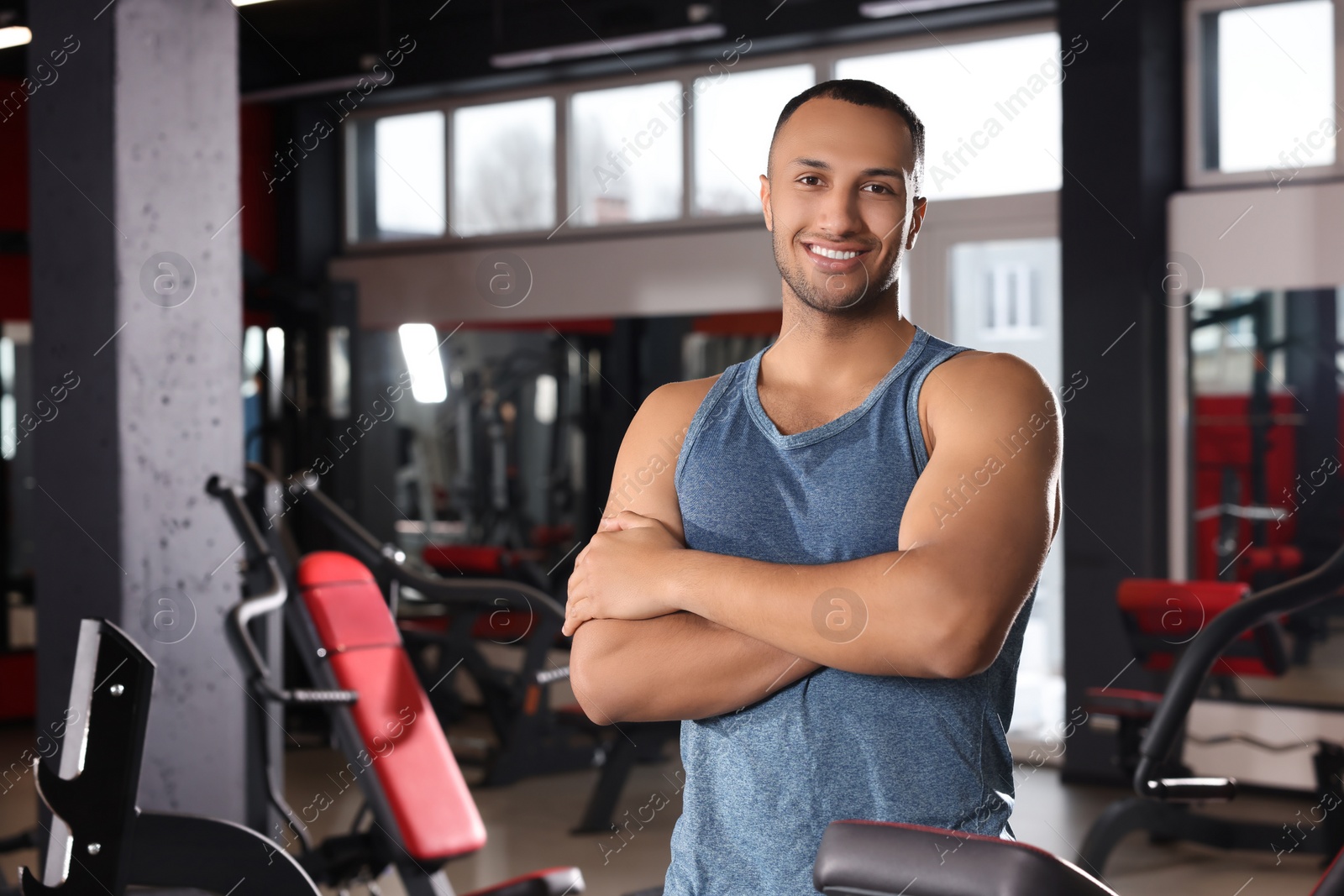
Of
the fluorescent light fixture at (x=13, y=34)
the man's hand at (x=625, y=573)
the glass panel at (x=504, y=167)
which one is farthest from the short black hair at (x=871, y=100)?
the glass panel at (x=504, y=167)

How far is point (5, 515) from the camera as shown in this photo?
21.7 feet

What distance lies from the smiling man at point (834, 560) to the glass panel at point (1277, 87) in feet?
15.1

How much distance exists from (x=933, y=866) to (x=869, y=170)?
2.23 feet

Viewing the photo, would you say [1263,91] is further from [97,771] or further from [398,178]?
[97,771]

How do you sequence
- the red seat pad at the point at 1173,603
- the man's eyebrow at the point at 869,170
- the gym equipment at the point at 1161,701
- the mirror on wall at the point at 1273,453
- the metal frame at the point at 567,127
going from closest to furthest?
the man's eyebrow at the point at 869,170
the gym equipment at the point at 1161,701
the red seat pad at the point at 1173,603
the mirror on wall at the point at 1273,453
the metal frame at the point at 567,127

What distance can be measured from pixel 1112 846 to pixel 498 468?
4.09 m

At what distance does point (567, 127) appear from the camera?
22.5 ft

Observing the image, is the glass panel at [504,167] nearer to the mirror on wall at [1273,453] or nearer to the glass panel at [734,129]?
the glass panel at [734,129]

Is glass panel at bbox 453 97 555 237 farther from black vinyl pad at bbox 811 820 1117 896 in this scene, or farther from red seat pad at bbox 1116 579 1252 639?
black vinyl pad at bbox 811 820 1117 896

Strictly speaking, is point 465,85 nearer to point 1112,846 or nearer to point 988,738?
point 1112,846

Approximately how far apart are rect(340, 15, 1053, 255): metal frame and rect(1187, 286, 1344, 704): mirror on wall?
4.23 ft

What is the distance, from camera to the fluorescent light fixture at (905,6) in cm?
550

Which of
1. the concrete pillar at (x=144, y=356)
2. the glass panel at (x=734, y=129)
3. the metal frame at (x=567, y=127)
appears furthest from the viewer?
the glass panel at (x=734, y=129)

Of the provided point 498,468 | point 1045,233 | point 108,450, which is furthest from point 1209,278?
point 108,450
